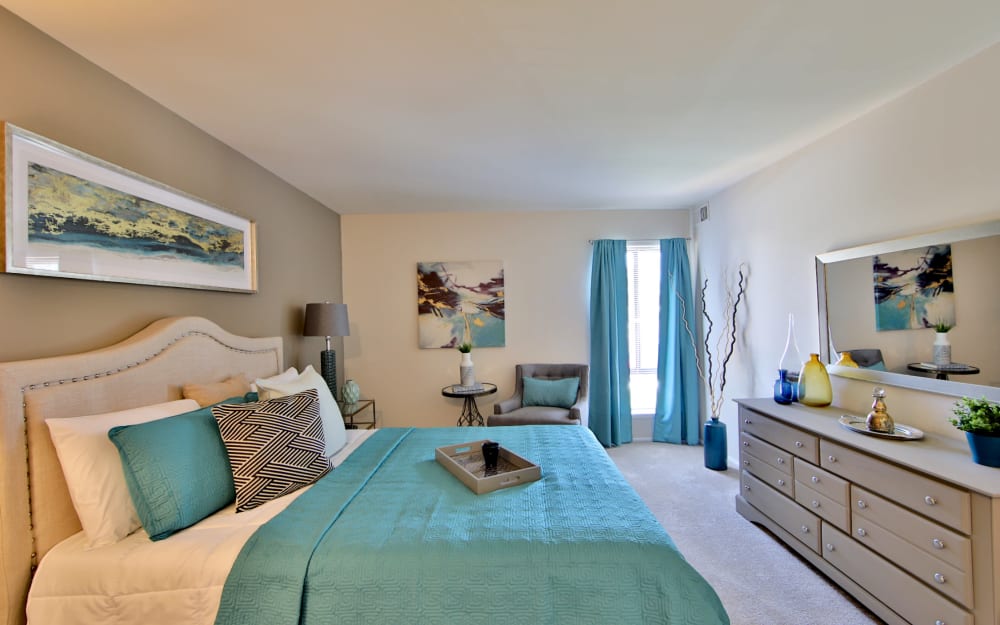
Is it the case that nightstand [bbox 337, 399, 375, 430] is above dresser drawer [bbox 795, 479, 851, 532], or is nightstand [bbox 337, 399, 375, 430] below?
above

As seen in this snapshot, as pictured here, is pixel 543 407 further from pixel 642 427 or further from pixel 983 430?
pixel 983 430

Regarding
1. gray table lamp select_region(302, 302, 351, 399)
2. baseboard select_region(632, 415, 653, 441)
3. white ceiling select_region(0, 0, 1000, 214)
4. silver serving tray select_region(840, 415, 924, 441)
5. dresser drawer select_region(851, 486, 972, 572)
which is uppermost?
white ceiling select_region(0, 0, 1000, 214)

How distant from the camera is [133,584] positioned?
53.9 inches

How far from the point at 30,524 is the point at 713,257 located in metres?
4.97

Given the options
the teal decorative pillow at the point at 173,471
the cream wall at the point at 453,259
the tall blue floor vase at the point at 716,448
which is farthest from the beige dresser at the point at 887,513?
the teal decorative pillow at the point at 173,471

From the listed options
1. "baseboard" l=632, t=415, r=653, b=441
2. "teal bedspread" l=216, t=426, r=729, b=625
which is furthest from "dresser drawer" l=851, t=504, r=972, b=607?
"baseboard" l=632, t=415, r=653, b=441

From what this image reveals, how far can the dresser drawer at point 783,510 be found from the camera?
2.28 m

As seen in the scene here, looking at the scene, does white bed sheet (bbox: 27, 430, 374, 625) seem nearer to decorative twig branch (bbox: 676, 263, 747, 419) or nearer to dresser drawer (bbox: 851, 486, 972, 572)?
dresser drawer (bbox: 851, 486, 972, 572)

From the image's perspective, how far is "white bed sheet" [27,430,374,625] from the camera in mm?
1360

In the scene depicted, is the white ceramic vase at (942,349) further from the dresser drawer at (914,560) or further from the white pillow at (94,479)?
the white pillow at (94,479)

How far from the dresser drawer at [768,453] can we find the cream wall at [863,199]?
1.84 feet

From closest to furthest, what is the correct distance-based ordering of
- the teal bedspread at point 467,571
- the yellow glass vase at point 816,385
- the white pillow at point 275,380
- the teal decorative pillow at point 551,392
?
the teal bedspread at point 467,571
the white pillow at point 275,380
the yellow glass vase at point 816,385
the teal decorative pillow at point 551,392

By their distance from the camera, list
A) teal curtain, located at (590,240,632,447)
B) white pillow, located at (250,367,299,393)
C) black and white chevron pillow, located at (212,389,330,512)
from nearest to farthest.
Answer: black and white chevron pillow, located at (212,389,330,512), white pillow, located at (250,367,299,393), teal curtain, located at (590,240,632,447)

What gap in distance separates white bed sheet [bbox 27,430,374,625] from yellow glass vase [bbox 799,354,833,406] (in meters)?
3.24
